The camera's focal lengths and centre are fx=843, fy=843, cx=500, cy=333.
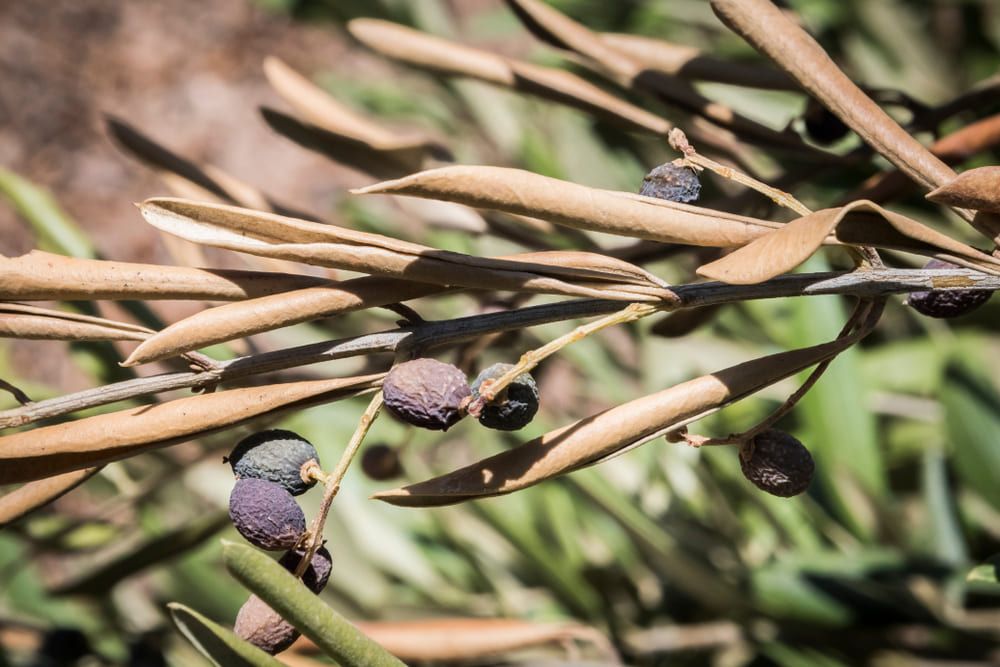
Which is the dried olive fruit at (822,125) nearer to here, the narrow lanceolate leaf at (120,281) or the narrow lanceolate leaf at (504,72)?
the narrow lanceolate leaf at (504,72)

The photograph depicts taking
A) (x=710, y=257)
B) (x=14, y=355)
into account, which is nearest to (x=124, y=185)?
(x=14, y=355)

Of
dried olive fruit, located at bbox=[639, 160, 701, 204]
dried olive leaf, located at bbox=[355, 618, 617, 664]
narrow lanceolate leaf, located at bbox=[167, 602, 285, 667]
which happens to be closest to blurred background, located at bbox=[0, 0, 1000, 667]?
dried olive leaf, located at bbox=[355, 618, 617, 664]

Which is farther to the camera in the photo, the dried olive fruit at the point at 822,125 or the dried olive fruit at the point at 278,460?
the dried olive fruit at the point at 822,125

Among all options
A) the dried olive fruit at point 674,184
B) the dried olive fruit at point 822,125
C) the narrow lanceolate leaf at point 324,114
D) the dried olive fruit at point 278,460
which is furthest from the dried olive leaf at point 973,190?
the narrow lanceolate leaf at point 324,114

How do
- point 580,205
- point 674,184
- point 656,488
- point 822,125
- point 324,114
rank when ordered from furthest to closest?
1. point 656,488
2. point 324,114
3. point 822,125
4. point 674,184
5. point 580,205

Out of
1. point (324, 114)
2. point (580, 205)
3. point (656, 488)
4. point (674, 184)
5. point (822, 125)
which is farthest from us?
point (656, 488)

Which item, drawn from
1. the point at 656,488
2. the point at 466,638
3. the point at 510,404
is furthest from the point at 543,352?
the point at 656,488

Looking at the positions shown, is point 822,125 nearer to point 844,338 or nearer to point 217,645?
point 844,338
